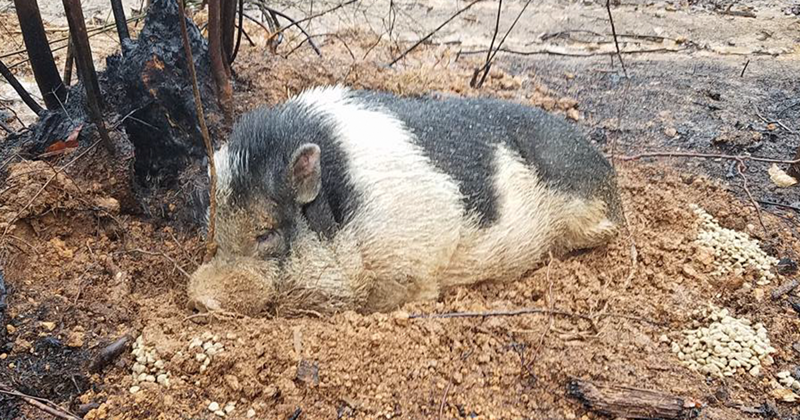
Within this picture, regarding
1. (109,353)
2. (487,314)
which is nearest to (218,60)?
(109,353)

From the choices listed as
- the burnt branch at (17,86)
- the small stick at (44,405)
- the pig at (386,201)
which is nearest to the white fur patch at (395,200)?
the pig at (386,201)

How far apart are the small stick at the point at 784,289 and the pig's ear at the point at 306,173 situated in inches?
84.8

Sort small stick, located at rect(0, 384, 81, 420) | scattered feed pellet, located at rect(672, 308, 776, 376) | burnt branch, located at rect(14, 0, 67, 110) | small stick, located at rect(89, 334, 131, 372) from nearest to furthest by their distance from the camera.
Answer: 1. small stick, located at rect(0, 384, 81, 420)
2. small stick, located at rect(89, 334, 131, 372)
3. scattered feed pellet, located at rect(672, 308, 776, 376)
4. burnt branch, located at rect(14, 0, 67, 110)

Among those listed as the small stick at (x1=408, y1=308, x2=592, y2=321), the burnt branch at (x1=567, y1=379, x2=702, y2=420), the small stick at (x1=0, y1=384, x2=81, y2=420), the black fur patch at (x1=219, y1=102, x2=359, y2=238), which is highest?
the black fur patch at (x1=219, y1=102, x2=359, y2=238)

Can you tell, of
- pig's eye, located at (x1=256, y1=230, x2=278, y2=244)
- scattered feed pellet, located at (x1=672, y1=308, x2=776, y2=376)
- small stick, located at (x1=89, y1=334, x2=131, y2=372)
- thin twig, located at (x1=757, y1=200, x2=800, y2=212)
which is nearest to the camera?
small stick, located at (x1=89, y1=334, x2=131, y2=372)

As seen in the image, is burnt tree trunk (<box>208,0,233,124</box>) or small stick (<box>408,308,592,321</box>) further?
burnt tree trunk (<box>208,0,233,124</box>)

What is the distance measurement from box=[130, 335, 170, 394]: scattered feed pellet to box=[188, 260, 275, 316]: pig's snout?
0.28 meters

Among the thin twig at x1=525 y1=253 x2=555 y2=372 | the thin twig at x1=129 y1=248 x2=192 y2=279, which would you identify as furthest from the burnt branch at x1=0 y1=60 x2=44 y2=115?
the thin twig at x1=525 y1=253 x2=555 y2=372

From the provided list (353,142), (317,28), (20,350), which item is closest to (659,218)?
(353,142)

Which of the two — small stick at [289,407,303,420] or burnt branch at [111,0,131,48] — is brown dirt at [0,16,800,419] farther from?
burnt branch at [111,0,131,48]

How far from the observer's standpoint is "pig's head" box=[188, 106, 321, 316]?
2.68m

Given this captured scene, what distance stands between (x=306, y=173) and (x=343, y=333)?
65 cm

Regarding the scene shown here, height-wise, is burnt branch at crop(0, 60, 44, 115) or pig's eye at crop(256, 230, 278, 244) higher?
burnt branch at crop(0, 60, 44, 115)

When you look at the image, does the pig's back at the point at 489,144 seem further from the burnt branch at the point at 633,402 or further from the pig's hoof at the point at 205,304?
the pig's hoof at the point at 205,304
